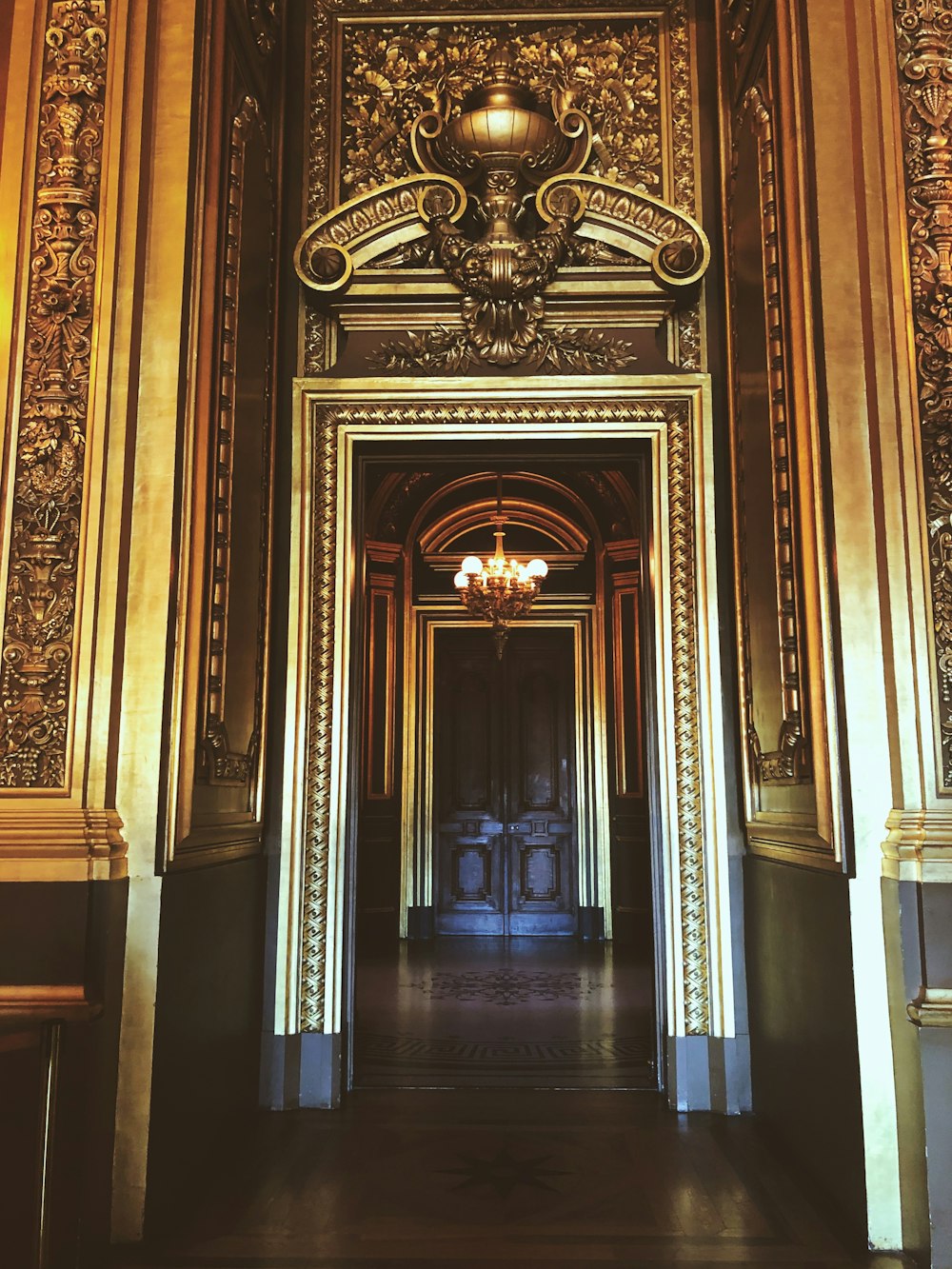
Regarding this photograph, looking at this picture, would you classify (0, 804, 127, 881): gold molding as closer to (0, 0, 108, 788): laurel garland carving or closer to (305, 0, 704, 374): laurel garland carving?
(0, 0, 108, 788): laurel garland carving

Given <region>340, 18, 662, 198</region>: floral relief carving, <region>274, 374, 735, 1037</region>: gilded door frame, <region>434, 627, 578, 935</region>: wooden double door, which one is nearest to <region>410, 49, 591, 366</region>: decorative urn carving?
<region>340, 18, 662, 198</region>: floral relief carving

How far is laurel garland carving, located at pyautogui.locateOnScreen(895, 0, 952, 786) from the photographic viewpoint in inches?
114

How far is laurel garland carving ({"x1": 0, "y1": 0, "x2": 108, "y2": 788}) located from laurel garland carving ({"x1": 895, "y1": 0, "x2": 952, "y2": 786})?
2.34 metres

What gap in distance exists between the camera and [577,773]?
390 inches

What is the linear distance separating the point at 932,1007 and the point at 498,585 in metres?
6.25

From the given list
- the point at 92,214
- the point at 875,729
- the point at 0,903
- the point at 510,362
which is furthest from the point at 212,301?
the point at 875,729

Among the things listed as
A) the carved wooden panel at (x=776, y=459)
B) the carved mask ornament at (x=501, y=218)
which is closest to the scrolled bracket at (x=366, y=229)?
the carved mask ornament at (x=501, y=218)

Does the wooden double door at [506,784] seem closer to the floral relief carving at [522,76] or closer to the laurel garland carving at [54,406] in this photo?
the floral relief carving at [522,76]

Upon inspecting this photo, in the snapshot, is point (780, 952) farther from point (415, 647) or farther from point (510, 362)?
point (415, 647)

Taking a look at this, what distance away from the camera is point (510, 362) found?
4.42 meters

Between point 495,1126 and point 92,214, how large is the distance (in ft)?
10.7

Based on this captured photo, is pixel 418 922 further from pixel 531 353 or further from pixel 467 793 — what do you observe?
pixel 531 353

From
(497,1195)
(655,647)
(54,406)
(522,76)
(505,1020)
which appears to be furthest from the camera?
(505,1020)

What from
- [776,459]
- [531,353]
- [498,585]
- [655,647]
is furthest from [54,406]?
[498,585]
